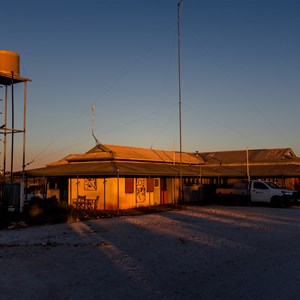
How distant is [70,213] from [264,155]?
21.9 metres

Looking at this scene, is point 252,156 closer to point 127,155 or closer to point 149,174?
point 127,155

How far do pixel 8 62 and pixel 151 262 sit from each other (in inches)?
631

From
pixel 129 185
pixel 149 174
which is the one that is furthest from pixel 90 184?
pixel 149 174

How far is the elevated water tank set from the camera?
22253mm

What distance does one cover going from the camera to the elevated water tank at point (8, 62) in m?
22.3

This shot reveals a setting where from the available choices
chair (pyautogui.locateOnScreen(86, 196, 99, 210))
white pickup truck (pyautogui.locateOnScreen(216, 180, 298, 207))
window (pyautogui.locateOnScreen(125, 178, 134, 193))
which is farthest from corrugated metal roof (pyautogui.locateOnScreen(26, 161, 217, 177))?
white pickup truck (pyautogui.locateOnScreen(216, 180, 298, 207))

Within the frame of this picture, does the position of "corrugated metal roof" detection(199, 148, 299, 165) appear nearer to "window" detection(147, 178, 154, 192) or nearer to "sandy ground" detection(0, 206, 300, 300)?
"window" detection(147, 178, 154, 192)

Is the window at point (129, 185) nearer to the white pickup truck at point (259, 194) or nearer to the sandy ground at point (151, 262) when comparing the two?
the white pickup truck at point (259, 194)

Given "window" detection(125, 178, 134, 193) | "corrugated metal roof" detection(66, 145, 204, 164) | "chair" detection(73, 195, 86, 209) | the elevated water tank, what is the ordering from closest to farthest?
the elevated water tank → "chair" detection(73, 195, 86, 209) → "window" detection(125, 178, 134, 193) → "corrugated metal roof" detection(66, 145, 204, 164)

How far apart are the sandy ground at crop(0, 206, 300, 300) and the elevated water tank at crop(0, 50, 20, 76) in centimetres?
927

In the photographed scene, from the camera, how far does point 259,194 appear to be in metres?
28.8

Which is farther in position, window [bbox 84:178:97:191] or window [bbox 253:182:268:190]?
window [bbox 253:182:268:190]

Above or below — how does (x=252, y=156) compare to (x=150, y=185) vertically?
above

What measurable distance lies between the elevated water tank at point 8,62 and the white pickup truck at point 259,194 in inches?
658
